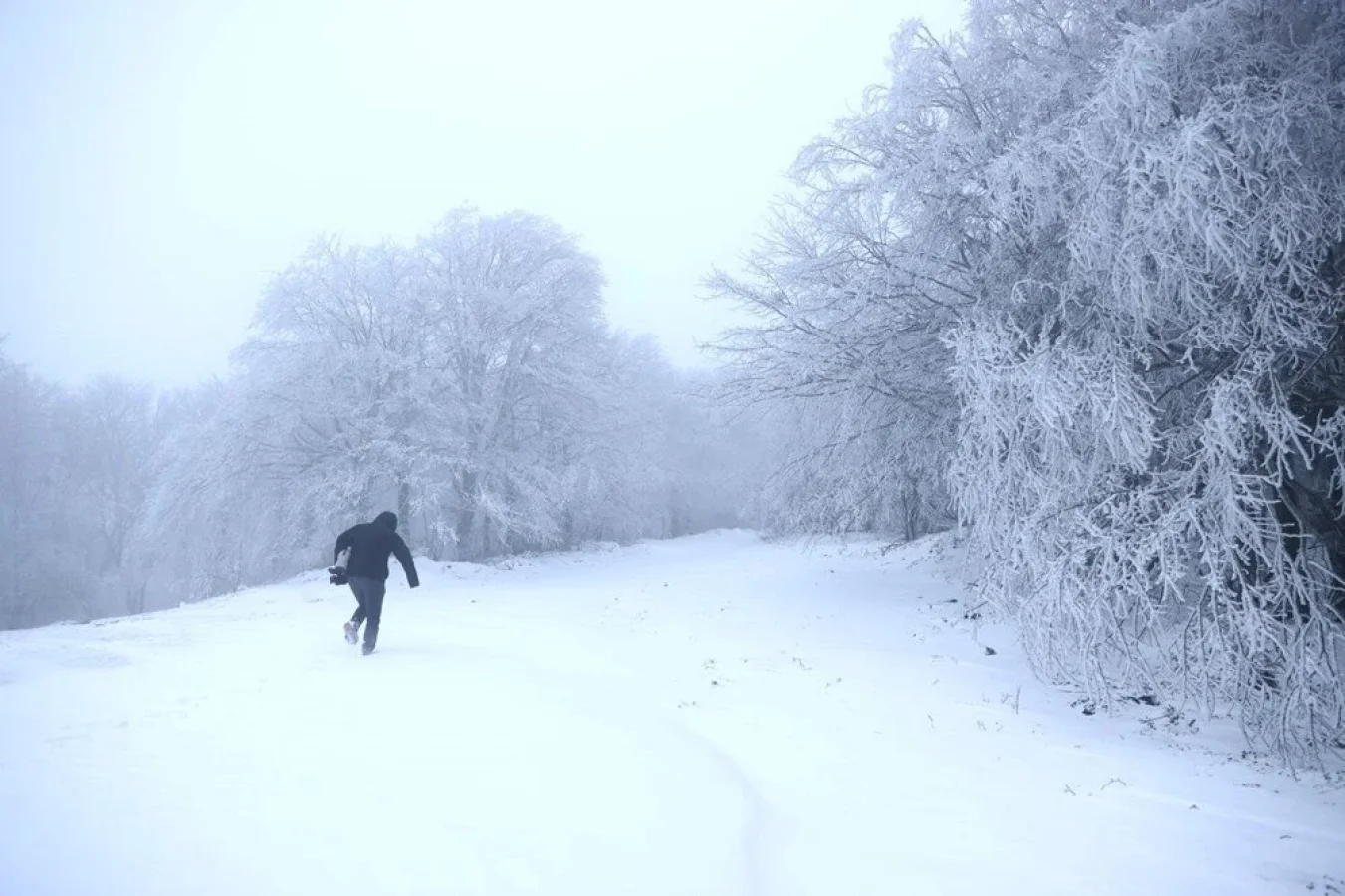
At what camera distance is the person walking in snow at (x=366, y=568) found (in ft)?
28.2

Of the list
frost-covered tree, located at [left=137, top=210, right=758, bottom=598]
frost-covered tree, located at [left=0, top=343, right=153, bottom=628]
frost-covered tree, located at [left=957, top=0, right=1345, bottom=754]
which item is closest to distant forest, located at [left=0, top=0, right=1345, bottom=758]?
frost-covered tree, located at [left=957, top=0, right=1345, bottom=754]

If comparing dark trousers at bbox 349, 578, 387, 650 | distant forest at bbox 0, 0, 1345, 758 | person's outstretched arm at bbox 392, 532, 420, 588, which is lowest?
dark trousers at bbox 349, 578, 387, 650

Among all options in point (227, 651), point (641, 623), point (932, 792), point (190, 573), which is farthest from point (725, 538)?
point (932, 792)

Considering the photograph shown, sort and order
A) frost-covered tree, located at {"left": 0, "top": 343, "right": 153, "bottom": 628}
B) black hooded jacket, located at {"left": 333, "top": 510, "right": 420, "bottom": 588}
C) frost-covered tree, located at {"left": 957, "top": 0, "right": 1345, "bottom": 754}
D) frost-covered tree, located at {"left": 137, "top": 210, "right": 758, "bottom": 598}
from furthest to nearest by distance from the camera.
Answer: frost-covered tree, located at {"left": 0, "top": 343, "right": 153, "bottom": 628}, frost-covered tree, located at {"left": 137, "top": 210, "right": 758, "bottom": 598}, black hooded jacket, located at {"left": 333, "top": 510, "right": 420, "bottom": 588}, frost-covered tree, located at {"left": 957, "top": 0, "right": 1345, "bottom": 754}

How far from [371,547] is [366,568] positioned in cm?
29

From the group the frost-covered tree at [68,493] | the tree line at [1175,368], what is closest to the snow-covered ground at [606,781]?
the tree line at [1175,368]

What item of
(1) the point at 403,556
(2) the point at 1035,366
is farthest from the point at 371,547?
(2) the point at 1035,366

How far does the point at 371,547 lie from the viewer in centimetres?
879

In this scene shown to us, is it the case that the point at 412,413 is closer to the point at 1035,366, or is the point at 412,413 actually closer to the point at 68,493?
the point at 1035,366

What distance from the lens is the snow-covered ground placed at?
3.38 m

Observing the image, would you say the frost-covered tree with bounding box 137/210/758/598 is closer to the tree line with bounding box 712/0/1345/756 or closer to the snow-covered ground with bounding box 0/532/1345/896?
the snow-covered ground with bounding box 0/532/1345/896

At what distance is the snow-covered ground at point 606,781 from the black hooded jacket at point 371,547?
3.51ft

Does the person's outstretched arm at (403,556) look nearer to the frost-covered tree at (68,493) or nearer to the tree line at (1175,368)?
the tree line at (1175,368)

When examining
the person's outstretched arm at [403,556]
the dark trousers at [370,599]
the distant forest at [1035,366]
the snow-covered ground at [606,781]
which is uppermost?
the distant forest at [1035,366]
